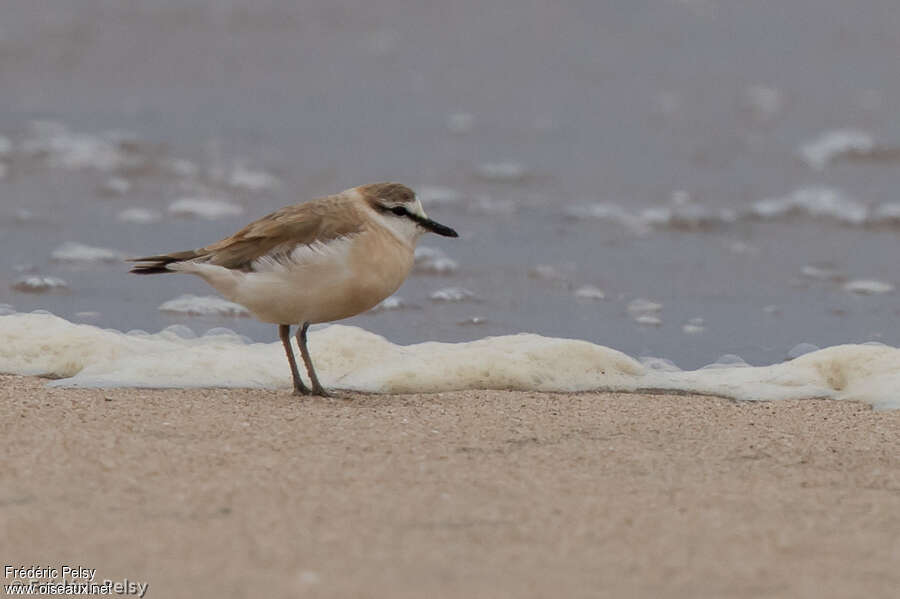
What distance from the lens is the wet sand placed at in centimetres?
322

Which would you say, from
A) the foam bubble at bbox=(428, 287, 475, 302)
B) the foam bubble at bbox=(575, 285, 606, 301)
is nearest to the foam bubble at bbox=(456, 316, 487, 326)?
the foam bubble at bbox=(428, 287, 475, 302)

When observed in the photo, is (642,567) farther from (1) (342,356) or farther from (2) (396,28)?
(2) (396,28)

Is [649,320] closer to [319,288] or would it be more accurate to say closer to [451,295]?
[451,295]

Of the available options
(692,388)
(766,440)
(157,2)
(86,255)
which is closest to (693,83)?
(157,2)

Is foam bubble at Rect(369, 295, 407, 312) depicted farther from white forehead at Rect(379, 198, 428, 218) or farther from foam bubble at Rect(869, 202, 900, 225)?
foam bubble at Rect(869, 202, 900, 225)

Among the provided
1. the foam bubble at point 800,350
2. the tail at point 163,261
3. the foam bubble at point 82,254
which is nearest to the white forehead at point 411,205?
the tail at point 163,261

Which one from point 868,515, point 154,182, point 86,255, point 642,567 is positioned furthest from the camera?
point 154,182

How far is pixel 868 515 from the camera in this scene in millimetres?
3846

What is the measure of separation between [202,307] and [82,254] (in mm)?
1374

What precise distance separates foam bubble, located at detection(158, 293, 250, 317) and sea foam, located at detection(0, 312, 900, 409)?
0.99 m

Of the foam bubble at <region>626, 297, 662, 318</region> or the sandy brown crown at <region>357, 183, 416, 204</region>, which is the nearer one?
the sandy brown crown at <region>357, 183, 416, 204</region>

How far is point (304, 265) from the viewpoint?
539 centimetres

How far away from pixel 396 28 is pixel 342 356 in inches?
362
